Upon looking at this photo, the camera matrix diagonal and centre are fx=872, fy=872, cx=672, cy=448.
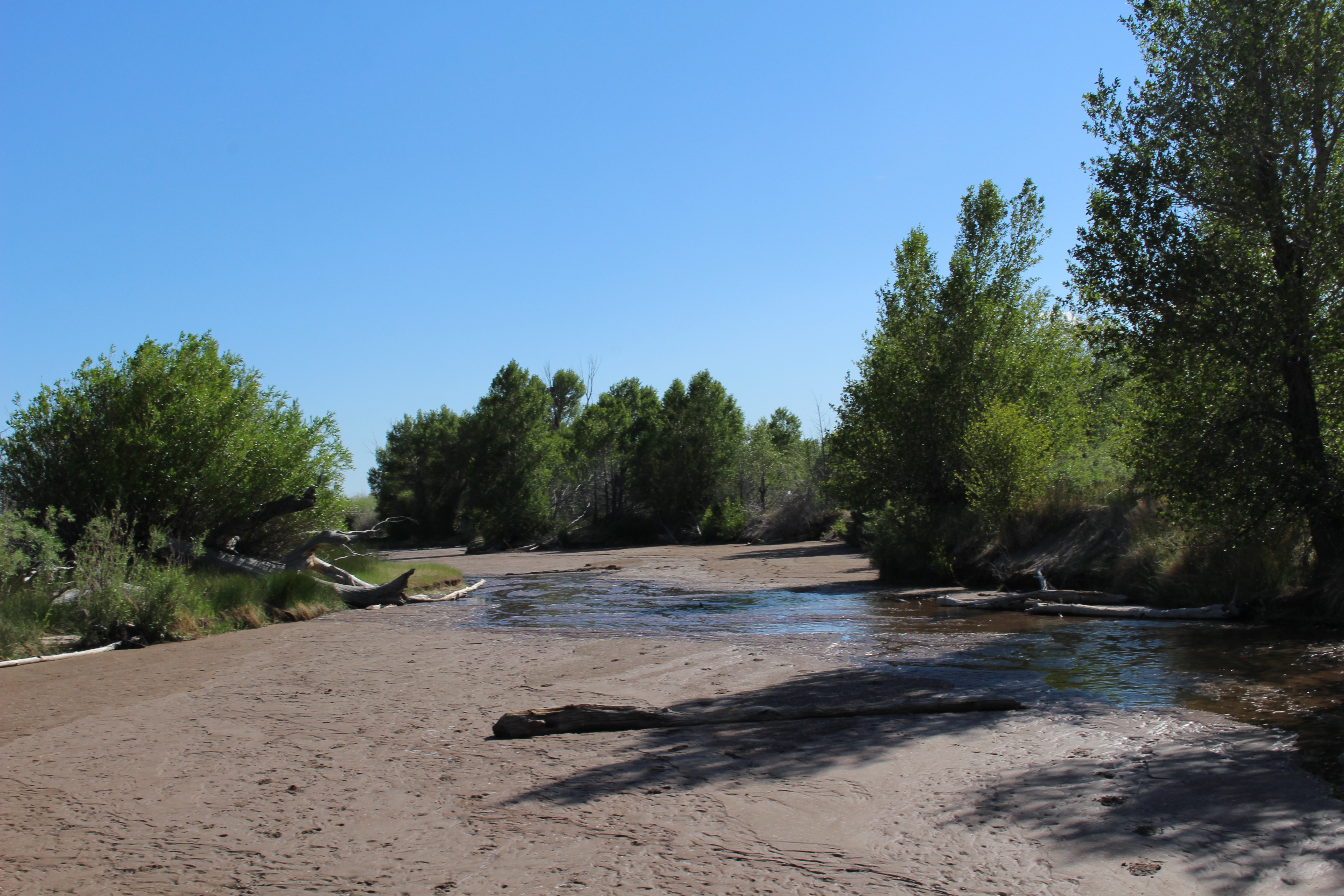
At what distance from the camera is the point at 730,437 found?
6406 cm

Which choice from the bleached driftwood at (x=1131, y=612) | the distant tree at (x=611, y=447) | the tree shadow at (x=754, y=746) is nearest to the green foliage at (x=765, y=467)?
the distant tree at (x=611, y=447)

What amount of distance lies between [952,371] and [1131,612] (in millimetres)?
14601

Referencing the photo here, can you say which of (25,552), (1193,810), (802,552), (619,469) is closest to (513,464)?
(619,469)

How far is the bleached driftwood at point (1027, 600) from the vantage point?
17109 mm

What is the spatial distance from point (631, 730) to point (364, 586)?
16.5 meters

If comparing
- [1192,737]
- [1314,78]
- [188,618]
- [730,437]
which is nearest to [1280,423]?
[1314,78]

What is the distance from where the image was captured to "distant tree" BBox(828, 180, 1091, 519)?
2872cm

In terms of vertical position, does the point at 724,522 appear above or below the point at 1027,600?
above

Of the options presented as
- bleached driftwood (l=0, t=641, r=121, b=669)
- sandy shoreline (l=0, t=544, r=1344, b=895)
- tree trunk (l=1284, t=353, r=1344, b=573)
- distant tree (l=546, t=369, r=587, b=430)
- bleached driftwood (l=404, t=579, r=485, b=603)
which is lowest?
bleached driftwood (l=404, t=579, r=485, b=603)

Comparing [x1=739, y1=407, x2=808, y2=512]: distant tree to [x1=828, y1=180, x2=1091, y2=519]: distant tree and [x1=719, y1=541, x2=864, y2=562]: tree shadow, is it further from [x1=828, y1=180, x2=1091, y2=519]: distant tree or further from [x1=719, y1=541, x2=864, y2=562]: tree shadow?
[x1=828, y1=180, x2=1091, y2=519]: distant tree

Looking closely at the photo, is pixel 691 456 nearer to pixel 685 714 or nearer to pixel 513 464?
pixel 513 464

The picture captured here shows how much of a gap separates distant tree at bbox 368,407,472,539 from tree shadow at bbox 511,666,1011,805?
211 ft

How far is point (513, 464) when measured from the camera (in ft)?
206

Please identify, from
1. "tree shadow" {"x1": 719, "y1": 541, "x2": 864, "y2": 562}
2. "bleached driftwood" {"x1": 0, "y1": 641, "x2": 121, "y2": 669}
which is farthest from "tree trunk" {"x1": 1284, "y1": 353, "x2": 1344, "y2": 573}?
"tree shadow" {"x1": 719, "y1": 541, "x2": 864, "y2": 562}
